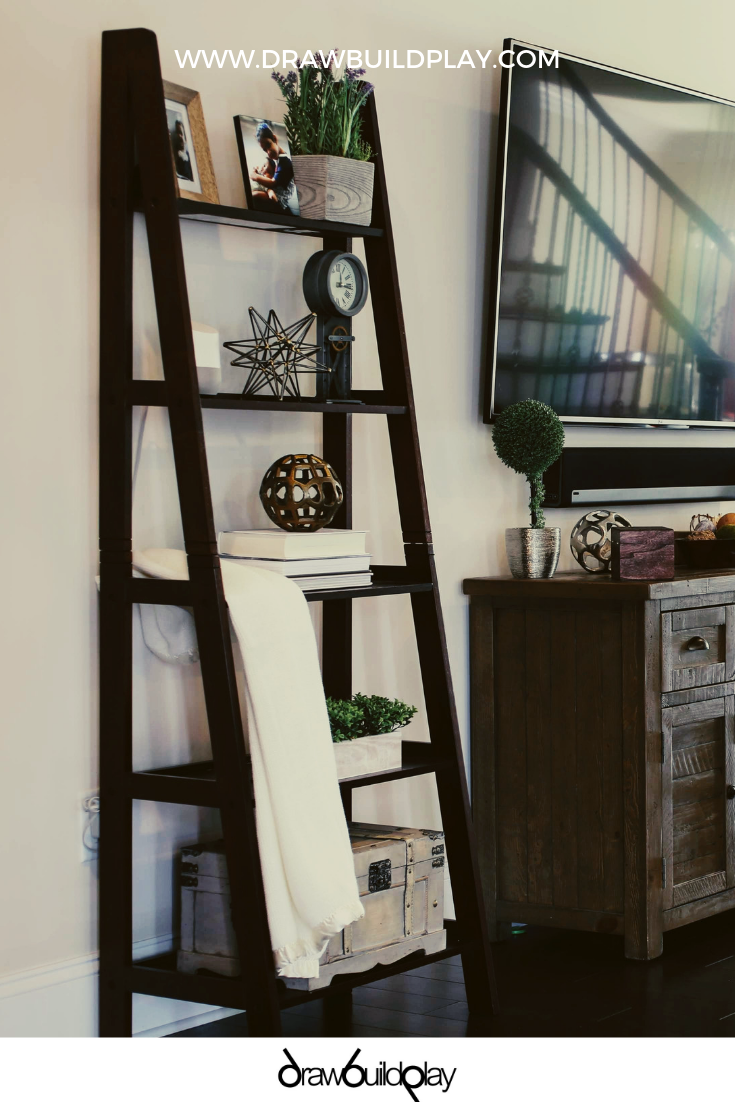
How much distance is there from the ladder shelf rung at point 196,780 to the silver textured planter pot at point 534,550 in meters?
0.64

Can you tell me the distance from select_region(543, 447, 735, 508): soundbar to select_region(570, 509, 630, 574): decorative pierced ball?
11 cm

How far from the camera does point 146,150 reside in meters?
2.23

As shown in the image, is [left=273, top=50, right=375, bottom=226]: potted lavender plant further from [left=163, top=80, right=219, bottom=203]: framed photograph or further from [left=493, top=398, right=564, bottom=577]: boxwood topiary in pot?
[left=493, top=398, right=564, bottom=577]: boxwood topiary in pot

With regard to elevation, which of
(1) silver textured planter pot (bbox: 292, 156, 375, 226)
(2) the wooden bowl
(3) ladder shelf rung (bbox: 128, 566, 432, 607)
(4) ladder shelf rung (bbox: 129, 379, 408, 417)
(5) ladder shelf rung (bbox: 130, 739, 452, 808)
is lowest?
(5) ladder shelf rung (bbox: 130, 739, 452, 808)

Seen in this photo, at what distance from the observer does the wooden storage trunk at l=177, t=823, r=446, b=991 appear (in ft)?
7.75

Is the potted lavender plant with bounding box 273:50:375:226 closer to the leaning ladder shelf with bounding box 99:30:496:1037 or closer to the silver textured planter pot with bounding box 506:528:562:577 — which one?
the leaning ladder shelf with bounding box 99:30:496:1037

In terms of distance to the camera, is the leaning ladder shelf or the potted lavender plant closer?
the leaning ladder shelf

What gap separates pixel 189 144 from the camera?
243 centimetres

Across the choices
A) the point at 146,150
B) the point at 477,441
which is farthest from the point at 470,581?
the point at 146,150

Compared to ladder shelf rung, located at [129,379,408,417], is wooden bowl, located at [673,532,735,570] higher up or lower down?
lower down

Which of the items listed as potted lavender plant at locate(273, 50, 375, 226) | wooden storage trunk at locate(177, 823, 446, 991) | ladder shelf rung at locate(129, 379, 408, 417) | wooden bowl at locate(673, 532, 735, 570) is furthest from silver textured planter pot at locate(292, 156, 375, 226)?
wooden bowl at locate(673, 532, 735, 570)

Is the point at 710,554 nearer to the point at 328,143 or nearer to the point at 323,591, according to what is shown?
the point at 323,591
